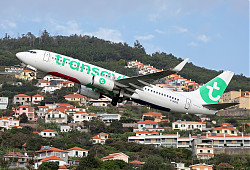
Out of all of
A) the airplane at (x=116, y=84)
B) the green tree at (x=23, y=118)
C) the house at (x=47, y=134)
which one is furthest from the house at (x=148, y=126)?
the airplane at (x=116, y=84)

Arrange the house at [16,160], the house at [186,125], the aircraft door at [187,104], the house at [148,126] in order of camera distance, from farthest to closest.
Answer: the house at [186,125], the house at [148,126], the house at [16,160], the aircraft door at [187,104]

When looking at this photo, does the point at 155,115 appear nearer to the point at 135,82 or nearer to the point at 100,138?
the point at 100,138

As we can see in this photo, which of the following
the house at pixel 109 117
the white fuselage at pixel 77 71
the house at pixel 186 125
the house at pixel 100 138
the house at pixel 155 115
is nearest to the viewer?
the white fuselage at pixel 77 71

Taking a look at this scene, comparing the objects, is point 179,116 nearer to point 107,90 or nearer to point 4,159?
point 4,159

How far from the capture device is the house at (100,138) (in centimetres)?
14600

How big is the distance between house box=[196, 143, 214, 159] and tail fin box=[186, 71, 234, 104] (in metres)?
68.2

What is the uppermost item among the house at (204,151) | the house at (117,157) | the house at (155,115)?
the house at (155,115)

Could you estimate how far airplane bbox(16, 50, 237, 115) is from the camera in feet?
189

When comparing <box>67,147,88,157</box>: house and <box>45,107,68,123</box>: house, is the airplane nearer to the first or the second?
<box>67,147,88,157</box>: house

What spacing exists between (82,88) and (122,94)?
540 centimetres

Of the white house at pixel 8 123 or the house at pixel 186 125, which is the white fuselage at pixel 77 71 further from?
the house at pixel 186 125

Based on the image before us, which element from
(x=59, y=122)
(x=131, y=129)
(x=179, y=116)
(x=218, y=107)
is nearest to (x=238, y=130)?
(x=179, y=116)

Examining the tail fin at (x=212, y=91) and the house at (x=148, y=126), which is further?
the house at (x=148, y=126)

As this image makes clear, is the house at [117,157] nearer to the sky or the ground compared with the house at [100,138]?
nearer to the ground
